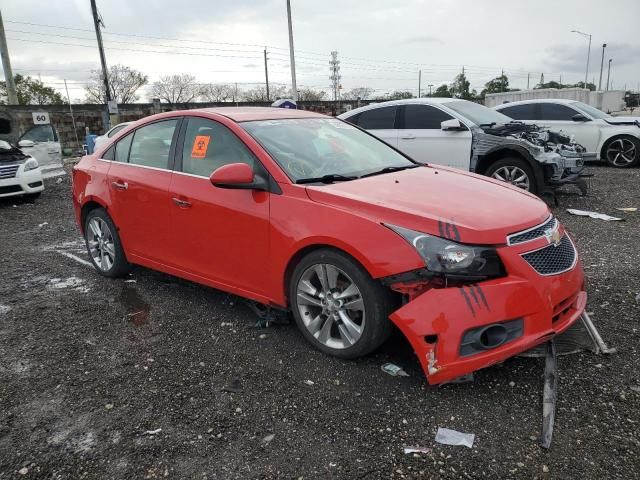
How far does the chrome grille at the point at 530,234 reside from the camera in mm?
2871

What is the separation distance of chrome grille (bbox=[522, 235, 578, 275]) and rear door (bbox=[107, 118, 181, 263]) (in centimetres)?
277

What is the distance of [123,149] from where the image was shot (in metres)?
4.87

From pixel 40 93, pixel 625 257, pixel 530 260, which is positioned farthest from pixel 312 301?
pixel 40 93

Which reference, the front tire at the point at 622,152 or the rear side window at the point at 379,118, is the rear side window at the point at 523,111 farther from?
the rear side window at the point at 379,118

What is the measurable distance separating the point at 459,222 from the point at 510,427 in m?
1.11

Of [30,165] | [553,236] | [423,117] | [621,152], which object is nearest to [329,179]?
[553,236]

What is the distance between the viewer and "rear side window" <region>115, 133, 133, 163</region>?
481 cm

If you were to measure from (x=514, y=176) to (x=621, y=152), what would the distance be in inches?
222

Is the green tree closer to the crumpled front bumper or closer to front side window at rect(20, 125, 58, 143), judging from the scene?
front side window at rect(20, 125, 58, 143)

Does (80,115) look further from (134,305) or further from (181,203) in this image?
(181,203)

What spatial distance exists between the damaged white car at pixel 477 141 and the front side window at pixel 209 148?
4223 millimetres

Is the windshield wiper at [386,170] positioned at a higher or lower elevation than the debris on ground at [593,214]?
higher

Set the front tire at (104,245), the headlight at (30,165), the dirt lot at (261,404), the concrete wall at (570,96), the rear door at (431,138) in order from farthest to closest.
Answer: the concrete wall at (570,96) < the headlight at (30,165) < the rear door at (431,138) < the front tire at (104,245) < the dirt lot at (261,404)

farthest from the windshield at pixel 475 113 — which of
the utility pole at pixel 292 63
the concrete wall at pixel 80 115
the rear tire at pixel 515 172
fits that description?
the utility pole at pixel 292 63
